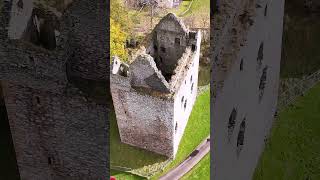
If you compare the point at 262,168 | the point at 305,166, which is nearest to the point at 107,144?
the point at 262,168

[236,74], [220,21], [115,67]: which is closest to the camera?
[220,21]

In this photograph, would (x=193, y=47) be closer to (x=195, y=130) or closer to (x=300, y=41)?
(x=195, y=130)

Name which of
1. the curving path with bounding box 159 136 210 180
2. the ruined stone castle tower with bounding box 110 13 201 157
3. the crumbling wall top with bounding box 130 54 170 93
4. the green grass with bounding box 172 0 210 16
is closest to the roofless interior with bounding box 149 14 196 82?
the ruined stone castle tower with bounding box 110 13 201 157

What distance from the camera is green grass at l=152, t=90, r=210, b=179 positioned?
12.1m

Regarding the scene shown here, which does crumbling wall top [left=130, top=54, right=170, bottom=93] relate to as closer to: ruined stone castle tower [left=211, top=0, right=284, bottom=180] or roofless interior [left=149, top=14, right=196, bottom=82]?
roofless interior [left=149, top=14, right=196, bottom=82]

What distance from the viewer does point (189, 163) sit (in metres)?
14.8

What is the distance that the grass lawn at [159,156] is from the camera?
41.4 feet

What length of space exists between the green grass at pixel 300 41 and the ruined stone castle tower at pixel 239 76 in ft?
20.4

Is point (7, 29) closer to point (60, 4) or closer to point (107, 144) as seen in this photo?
point (60, 4)

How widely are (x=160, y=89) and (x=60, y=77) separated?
468 centimetres

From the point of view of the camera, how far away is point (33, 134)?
10398 mm

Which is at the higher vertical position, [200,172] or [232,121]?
[232,121]

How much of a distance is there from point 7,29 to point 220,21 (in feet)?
12.2

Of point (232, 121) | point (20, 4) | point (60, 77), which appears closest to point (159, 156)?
point (232, 121)
